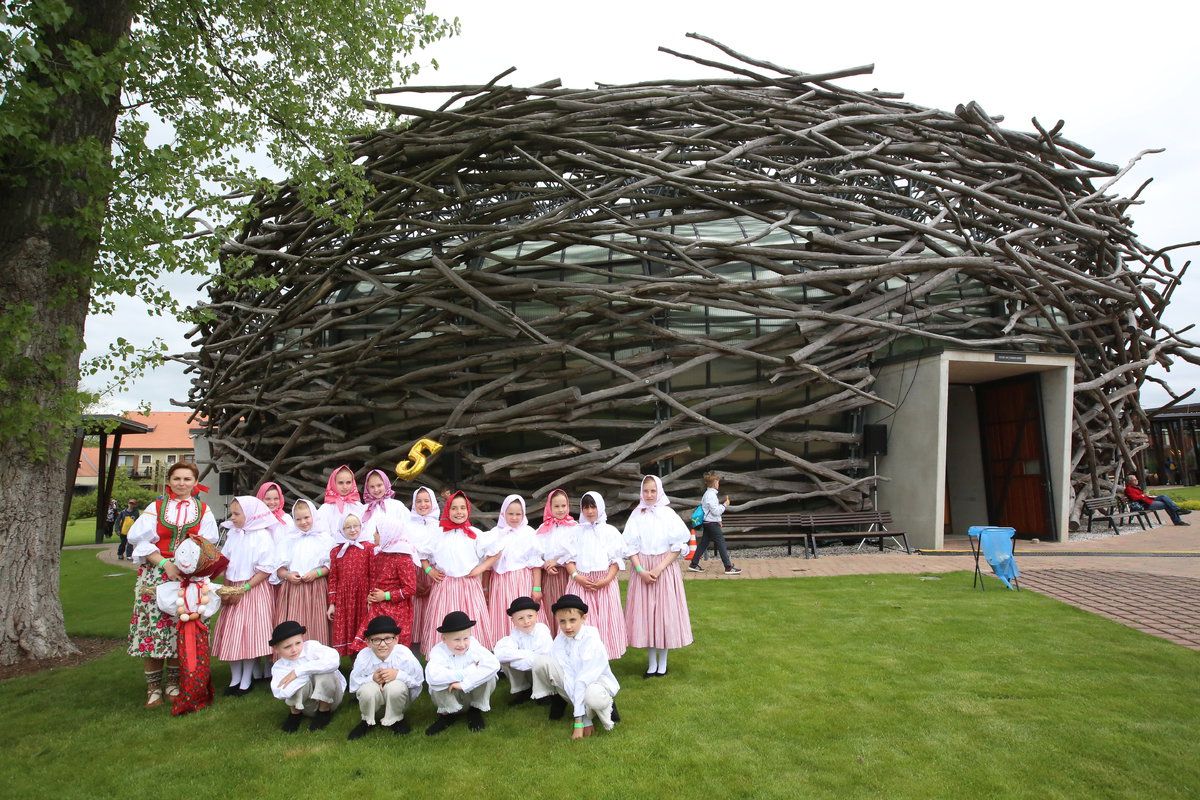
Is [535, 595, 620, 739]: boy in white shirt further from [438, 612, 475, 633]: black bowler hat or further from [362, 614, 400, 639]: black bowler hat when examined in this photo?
[362, 614, 400, 639]: black bowler hat

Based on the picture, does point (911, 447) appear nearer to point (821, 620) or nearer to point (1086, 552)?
point (1086, 552)

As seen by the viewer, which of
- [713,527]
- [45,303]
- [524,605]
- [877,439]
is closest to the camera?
[524,605]

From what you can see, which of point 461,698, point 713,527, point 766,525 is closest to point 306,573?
point 461,698

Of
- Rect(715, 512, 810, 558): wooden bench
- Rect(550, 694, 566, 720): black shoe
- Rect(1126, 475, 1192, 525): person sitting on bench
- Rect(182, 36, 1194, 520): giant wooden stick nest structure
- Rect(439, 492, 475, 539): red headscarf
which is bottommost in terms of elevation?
Rect(550, 694, 566, 720): black shoe

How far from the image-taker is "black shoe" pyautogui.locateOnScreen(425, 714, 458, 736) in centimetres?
482

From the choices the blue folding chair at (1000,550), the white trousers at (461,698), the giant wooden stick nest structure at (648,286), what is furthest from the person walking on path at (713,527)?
the white trousers at (461,698)

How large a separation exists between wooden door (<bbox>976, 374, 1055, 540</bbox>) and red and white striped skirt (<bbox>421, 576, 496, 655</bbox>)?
11.8 m

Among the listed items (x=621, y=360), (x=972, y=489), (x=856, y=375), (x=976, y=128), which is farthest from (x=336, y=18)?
(x=972, y=489)

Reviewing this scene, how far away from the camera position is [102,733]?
509cm

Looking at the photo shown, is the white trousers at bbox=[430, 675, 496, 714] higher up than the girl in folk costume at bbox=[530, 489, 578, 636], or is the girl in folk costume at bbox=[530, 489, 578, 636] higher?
the girl in folk costume at bbox=[530, 489, 578, 636]

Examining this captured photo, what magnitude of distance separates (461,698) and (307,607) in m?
1.86

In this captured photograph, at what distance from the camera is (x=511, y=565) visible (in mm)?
5957

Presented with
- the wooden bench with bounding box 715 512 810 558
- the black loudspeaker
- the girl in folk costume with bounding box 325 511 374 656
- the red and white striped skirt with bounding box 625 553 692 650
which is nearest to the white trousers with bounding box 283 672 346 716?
the girl in folk costume with bounding box 325 511 374 656

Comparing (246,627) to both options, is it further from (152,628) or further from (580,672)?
(580,672)
